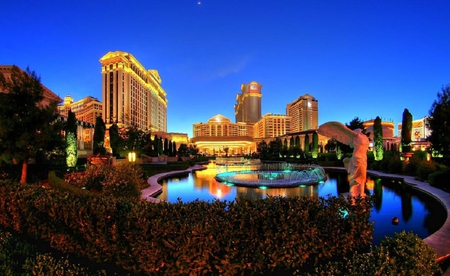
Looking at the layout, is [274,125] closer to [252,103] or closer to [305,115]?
[305,115]

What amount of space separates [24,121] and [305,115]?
132851mm

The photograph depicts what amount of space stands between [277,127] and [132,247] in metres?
132

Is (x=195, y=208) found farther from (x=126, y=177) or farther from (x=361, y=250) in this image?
(x=126, y=177)

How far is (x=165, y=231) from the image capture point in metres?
3.48

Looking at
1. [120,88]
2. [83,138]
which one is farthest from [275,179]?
[120,88]

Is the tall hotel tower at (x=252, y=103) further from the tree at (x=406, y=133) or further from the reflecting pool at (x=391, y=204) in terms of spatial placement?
the reflecting pool at (x=391, y=204)

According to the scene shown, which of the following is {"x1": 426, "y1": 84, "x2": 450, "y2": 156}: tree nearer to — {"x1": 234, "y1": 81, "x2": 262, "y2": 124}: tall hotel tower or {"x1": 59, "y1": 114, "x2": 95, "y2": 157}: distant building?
{"x1": 59, "y1": 114, "x2": 95, "y2": 157}: distant building

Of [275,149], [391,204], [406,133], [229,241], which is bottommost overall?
[391,204]

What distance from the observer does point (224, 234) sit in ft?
11.1

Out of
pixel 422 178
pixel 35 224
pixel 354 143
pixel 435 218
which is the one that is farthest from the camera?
pixel 422 178

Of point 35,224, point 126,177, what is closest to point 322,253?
point 35,224

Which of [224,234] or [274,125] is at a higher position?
[274,125]

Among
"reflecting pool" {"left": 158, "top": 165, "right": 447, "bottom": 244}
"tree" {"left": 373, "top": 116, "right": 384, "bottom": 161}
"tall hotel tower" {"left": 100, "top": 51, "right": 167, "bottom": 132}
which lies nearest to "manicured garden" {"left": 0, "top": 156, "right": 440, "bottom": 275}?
"reflecting pool" {"left": 158, "top": 165, "right": 447, "bottom": 244}

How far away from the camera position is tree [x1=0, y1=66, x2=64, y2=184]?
419 inches
